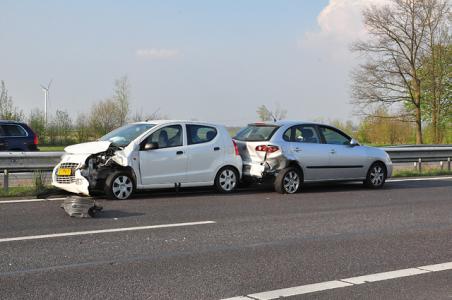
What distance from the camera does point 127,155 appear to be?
1170 centimetres

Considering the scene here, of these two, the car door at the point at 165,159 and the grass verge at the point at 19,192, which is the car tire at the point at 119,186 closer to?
the car door at the point at 165,159

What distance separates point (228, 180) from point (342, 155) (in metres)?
2.92

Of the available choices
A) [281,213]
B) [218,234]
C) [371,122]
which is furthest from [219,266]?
[371,122]

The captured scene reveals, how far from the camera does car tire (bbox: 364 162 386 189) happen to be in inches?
585

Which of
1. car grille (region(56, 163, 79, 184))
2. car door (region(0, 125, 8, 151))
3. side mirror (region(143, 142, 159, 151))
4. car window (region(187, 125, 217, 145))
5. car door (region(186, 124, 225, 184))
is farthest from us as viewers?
car door (region(0, 125, 8, 151))

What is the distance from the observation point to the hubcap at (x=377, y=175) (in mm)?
14898

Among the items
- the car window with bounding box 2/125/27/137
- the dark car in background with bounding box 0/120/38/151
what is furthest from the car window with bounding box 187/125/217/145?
the car window with bounding box 2/125/27/137

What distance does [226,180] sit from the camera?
13109 millimetres

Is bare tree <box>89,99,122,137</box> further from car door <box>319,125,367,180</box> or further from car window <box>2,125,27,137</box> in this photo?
car door <box>319,125,367,180</box>

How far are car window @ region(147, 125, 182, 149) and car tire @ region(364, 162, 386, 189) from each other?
506 cm

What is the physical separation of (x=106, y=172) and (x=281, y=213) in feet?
11.4

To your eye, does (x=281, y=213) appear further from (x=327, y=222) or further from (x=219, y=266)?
(x=219, y=266)

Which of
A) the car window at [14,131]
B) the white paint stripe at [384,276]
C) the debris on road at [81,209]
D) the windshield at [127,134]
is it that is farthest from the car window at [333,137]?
the car window at [14,131]

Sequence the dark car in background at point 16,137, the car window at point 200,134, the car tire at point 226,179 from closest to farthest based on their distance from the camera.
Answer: the car window at point 200,134 → the car tire at point 226,179 → the dark car in background at point 16,137
